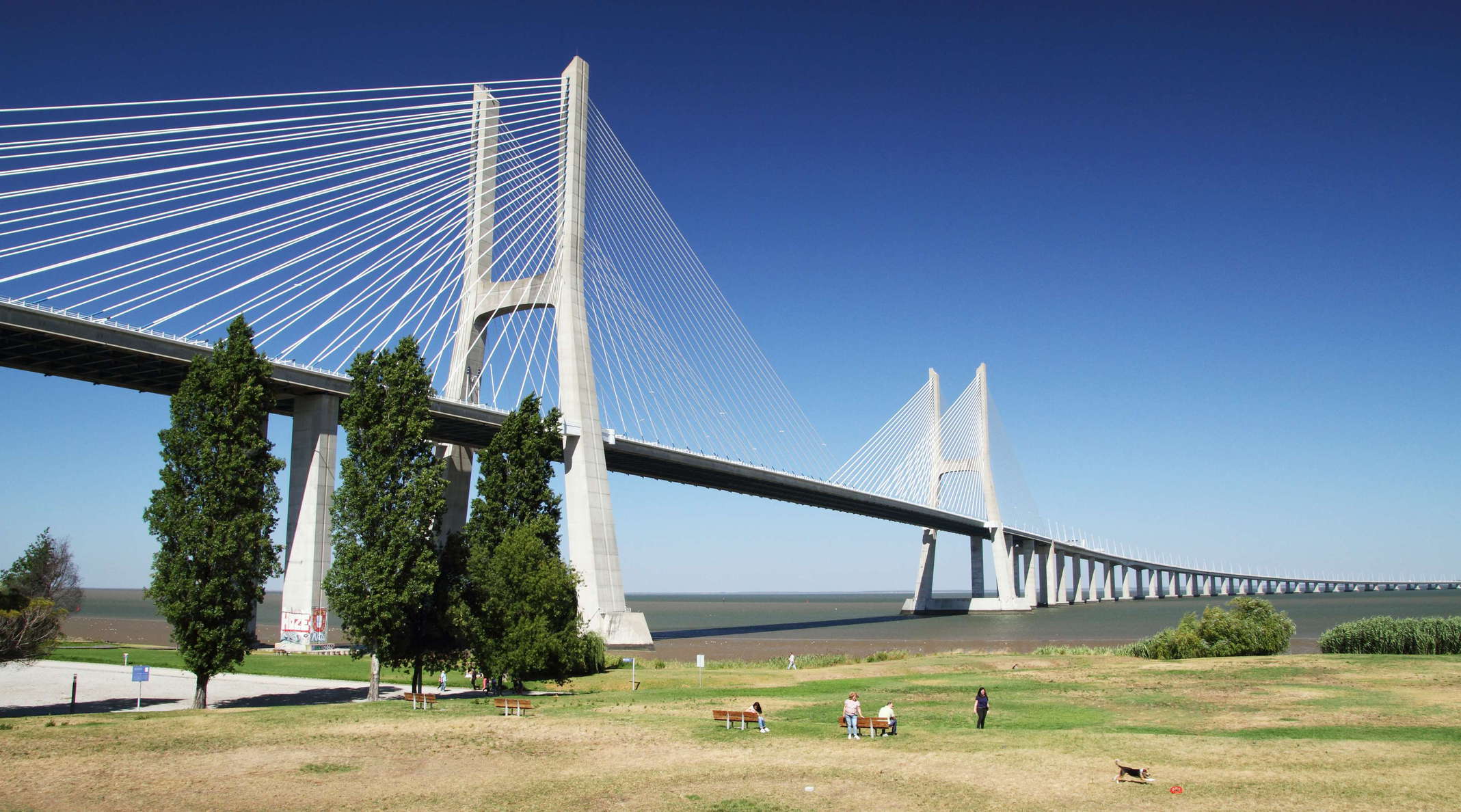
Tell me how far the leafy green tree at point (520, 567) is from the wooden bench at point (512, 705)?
531 cm

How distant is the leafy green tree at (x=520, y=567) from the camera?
1192 inches

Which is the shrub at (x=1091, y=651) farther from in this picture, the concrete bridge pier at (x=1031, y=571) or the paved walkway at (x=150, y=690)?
the concrete bridge pier at (x=1031, y=571)

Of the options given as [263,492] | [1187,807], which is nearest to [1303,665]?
[1187,807]

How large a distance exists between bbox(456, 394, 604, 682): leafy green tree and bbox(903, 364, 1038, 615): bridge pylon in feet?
266

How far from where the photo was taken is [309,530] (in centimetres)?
4294

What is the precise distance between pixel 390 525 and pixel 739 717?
1243 centimetres

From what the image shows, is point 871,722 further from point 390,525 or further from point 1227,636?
point 1227,636

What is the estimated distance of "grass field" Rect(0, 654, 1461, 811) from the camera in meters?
14.8

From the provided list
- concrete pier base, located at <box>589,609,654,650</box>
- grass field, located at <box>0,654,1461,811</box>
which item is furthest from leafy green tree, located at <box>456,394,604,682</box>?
concrete pier base, located at <box>589,609,654,650</box>

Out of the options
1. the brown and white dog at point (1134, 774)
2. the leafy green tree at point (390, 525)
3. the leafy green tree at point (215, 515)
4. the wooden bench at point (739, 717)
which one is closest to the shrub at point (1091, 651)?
the wooden bench at point (739, 717)

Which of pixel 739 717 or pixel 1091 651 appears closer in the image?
pixel 739 717

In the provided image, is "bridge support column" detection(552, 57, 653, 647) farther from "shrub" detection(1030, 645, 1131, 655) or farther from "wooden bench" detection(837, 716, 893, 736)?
"wooden bench" detection(837, 716, 893, 736)

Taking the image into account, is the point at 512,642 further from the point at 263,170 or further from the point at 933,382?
the point at 933,382

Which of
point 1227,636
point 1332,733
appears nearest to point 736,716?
point 1332,733
